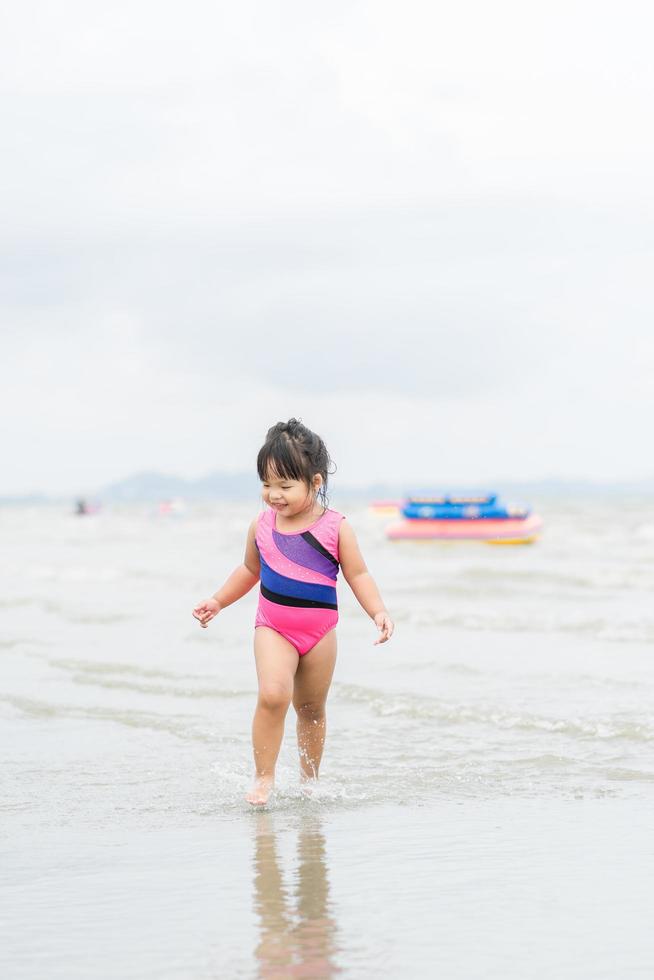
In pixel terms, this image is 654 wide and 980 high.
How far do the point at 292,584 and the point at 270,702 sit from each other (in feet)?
1.62

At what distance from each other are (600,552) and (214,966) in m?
24.2

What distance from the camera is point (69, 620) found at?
12.5m

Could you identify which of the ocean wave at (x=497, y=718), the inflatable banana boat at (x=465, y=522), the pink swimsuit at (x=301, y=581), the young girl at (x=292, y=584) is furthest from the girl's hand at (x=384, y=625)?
the inflatable banana boat at (x=465, y=522)

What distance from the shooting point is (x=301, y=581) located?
5.24m

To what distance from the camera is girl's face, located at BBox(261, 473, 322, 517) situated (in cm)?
510

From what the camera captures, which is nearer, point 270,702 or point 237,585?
point 270,702

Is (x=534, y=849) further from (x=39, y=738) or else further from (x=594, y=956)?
(x=39, y=738)

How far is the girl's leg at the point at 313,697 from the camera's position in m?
5.30

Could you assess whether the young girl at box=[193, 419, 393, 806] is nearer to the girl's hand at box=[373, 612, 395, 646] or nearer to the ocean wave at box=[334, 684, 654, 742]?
the girl's hand at box=[373, 612, 395, 646]

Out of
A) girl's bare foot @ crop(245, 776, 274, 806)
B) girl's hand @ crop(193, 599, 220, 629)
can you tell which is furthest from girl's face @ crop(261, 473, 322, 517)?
girl's bare foot @ crop(245, 776, 274, 806)

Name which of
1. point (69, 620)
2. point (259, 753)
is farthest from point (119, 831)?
point (69, 620)

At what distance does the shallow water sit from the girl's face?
1211 millimetres

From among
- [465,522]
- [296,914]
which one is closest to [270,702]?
[296,914]

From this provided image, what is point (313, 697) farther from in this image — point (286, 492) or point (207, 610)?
point (286, 492)
